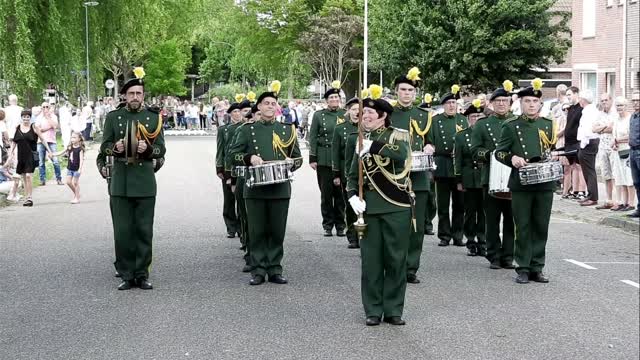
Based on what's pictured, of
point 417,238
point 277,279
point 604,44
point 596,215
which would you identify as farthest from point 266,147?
point 604,44

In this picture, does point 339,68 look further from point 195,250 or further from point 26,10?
point 195,250

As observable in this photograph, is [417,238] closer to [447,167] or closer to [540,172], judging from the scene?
[540,172]

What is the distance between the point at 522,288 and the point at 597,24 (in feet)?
83.4

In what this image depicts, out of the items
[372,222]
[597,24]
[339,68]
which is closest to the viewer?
[372,222]

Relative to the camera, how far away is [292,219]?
18562 millimetres

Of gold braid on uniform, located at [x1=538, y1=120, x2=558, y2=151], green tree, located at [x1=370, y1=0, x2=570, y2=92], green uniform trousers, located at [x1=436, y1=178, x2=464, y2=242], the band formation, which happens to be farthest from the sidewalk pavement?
green tree, located at [x1=370, y1=0, x2=570, y2=92]

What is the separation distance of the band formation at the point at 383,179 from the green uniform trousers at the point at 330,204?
1.70m

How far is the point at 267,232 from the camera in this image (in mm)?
12273

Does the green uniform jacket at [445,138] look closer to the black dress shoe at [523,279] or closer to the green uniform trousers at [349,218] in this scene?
the green uniform trousers at [349,218]

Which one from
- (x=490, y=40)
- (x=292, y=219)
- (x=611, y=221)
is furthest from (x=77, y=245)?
(x=490, y=40)

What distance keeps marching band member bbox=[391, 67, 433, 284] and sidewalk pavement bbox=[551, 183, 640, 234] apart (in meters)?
5.31

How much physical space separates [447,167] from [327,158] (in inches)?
81.5

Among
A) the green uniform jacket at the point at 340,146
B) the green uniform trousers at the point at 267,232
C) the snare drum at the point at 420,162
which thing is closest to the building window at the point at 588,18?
the green uniform jacket at the point at 340,146

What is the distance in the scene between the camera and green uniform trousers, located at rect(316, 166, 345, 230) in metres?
16.5
